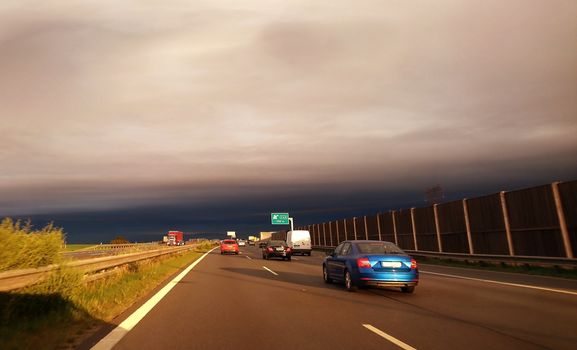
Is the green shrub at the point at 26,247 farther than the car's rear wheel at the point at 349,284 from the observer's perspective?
No

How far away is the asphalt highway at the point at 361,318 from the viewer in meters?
7.10

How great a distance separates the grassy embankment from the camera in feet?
22.9

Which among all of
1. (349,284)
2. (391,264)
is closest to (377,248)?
(391,264)

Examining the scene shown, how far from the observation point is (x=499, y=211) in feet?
79.9

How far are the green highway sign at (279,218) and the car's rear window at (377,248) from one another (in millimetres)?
61899

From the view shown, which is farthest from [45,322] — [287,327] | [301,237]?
[301,237]

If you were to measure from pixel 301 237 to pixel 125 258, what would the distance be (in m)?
30.0

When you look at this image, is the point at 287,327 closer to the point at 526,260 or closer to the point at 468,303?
the point at 468,303

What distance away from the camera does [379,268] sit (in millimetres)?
12977

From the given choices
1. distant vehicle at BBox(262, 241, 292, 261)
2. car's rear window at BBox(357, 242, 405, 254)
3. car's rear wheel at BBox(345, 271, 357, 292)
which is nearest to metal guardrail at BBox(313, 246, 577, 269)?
car's rear window at BBox(357, 242, 405, 254)

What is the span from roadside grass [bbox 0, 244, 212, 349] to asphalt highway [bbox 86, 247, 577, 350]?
841 millimetres

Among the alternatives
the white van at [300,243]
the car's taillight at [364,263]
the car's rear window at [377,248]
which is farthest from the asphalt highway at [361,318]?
the white van at [300,243]

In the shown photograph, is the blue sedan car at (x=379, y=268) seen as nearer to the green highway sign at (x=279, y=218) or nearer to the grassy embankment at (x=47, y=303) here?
the grassy embankment at (x=47, y=303)

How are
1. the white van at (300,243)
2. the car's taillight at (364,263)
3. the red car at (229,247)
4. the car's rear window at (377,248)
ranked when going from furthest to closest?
1. the red car at (229,247)
2. the white van at (300,243)
3. the car's rear window at (377,248)
4. the car's taillight at (364,263)
